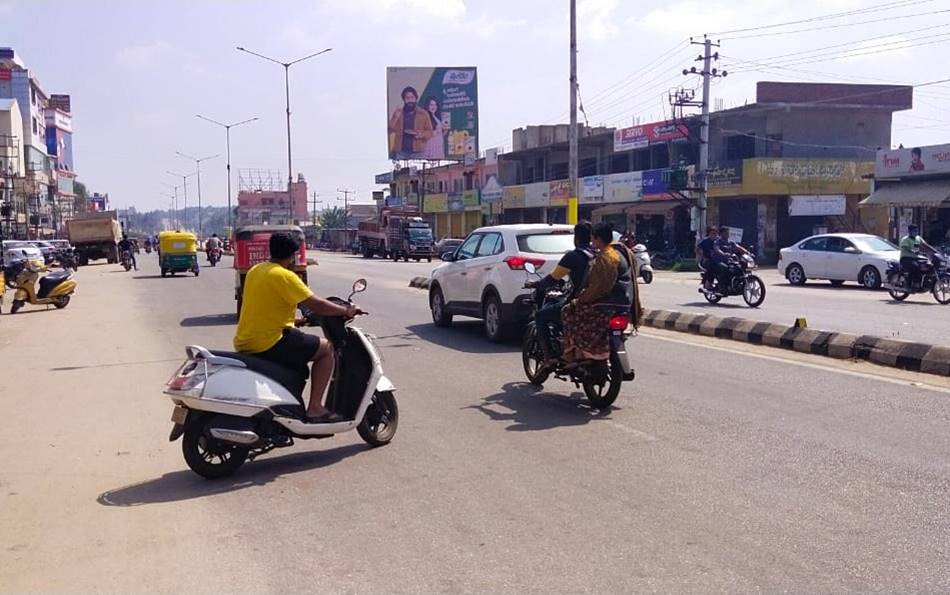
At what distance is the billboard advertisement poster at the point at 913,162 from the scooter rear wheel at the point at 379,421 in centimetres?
3311

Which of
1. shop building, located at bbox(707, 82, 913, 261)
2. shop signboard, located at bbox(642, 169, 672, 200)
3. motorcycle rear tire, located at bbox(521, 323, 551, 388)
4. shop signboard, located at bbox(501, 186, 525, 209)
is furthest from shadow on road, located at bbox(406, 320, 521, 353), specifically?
shop signboard, located at bbox(501, 186, 525, 209)

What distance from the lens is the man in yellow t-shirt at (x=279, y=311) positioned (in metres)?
6.88

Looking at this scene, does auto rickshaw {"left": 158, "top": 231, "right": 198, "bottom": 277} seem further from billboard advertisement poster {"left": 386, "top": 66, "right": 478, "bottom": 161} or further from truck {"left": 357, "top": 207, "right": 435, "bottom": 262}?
billboard advertisement poster {"left": 386, "top": 66, "right": 478, "bottom": 161}

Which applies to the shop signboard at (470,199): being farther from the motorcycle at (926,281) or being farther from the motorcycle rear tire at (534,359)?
the motorcycle rear tire at (534,359)

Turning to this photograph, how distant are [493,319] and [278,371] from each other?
23.9 feet

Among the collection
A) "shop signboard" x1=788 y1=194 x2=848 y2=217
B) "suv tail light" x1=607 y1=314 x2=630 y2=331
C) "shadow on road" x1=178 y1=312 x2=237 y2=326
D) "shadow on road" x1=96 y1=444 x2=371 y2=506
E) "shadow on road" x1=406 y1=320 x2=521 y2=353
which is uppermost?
"shop signboard" x1=788 y1=194 x2=848 y2=217

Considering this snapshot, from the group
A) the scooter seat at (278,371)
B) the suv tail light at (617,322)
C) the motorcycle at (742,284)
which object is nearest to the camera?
the scooter seat at (278,371)

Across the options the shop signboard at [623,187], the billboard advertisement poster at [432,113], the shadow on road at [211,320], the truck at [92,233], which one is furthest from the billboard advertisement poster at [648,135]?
the shadow on road at [211,320]

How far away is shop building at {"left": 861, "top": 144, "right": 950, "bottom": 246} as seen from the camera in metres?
35.0

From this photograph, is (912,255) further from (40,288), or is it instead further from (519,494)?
(40,288)

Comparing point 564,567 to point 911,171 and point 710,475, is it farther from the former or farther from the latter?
point 911,171

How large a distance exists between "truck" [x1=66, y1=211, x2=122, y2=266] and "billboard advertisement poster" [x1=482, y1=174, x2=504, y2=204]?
24.8 m

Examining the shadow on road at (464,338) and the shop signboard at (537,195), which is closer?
the shadow on road at (464,338)

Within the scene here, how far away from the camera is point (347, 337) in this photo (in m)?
7.36
